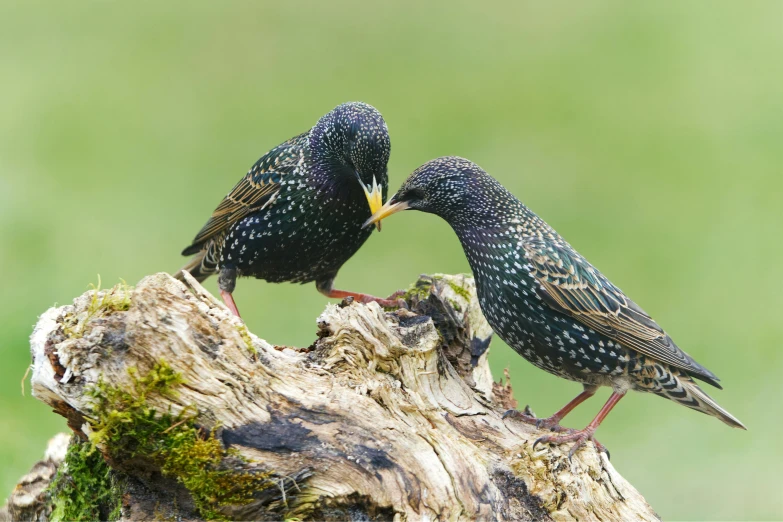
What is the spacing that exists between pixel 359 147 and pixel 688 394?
2.63 meters

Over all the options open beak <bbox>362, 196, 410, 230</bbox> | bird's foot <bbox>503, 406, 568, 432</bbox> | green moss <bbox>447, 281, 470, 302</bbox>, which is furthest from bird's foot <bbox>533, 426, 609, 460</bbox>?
open beak <bbox>362, 196, 410, 230</bbox>

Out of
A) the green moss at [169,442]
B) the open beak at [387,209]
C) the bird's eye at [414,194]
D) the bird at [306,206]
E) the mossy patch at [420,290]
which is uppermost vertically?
the bird at [306,206]

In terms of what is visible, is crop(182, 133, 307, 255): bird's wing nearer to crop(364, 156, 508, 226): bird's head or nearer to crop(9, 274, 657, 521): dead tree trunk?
crop(364, 156, 508, 226): bird's head

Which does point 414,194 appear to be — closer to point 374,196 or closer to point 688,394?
point 374,196

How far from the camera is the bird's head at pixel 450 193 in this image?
5.52 metres

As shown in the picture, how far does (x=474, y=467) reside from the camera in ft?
14.6

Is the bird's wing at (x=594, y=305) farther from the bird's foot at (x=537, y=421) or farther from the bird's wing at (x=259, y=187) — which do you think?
the bird's wing at (x=259, y=187)

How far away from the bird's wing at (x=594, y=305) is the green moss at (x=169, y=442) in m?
2.19

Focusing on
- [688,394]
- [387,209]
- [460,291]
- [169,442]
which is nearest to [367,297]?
[460,291]

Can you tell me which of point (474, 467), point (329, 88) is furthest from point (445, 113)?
point (474, 467)

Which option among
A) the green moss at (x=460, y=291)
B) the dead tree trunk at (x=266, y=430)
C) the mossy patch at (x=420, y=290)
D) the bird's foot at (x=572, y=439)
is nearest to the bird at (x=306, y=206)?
the mossy patch at (x=420, y=290)

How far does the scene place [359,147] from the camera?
5.63 meters

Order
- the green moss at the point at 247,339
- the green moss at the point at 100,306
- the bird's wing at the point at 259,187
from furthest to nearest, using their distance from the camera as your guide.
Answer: the bird's wing at the point at 259,187 < the green moss at the point at 247,339 < the green moss at the point at 100,306

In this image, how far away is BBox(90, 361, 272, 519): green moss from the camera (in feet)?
12.7
